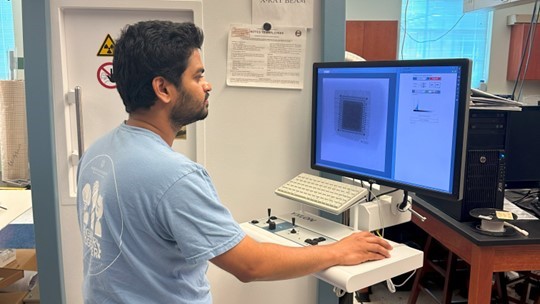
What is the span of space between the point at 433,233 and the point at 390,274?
3.51 ft

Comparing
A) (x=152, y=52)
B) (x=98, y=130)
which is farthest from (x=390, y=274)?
(x=98, y=130)

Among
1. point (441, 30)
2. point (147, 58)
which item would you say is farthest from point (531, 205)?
point (441, 30)

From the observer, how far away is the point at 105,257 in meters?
1.15

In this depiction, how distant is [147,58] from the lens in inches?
45.0

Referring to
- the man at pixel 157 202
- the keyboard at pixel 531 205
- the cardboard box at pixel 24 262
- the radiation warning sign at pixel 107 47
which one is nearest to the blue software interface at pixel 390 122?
the man at pixel 157 202

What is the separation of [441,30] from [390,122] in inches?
192

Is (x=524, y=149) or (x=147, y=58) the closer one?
(x=147, y=58)

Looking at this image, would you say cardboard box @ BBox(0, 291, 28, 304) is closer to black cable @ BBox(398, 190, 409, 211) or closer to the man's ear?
the man's ear

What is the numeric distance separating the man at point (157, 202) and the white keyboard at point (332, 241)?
13 cm

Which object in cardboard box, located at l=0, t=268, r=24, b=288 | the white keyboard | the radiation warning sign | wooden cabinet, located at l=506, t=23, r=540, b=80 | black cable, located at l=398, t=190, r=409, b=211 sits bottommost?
cardboard box, located at l=0, t=268, r=24, b=288

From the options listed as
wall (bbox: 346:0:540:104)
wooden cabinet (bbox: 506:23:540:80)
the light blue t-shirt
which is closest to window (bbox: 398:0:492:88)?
wall (bbox: 346:0:540:104)

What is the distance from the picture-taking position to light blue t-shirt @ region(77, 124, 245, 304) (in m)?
1.07

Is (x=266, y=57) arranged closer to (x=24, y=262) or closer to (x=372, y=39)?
(x=24, y=262)

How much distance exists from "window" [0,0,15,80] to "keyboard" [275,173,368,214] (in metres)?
5.17
